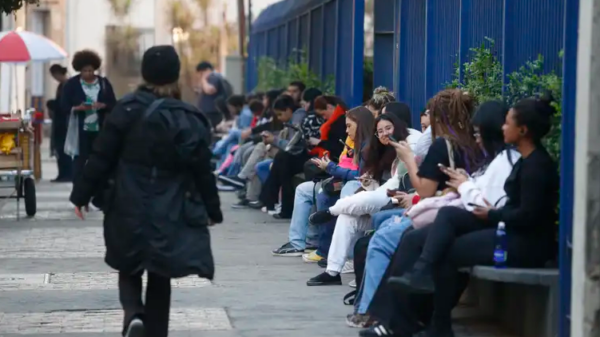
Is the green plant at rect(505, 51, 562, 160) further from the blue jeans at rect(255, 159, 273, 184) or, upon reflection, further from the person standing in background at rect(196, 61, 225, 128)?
the person standing in background at rect(196, 61, 225, 128)

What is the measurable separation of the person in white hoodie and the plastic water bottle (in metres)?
0.24

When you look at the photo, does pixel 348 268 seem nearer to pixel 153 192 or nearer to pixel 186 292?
pixel 186 292

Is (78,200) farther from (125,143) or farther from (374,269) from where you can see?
(374,269)

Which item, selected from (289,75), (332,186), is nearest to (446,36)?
(332,186)

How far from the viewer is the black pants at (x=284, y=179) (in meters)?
15.8

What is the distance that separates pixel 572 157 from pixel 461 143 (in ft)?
4.50

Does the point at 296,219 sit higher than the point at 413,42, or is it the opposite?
the point at 413,42

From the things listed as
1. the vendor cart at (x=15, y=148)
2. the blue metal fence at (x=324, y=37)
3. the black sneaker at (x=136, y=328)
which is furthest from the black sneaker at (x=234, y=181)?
the black sneaker at (x=136, y=328)

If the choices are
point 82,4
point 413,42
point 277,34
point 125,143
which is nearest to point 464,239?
→ point 125,143

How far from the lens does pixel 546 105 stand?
7.93 metres

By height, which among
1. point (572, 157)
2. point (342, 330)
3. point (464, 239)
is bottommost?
point (342, 330)

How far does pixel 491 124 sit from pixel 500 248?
0.83 metres

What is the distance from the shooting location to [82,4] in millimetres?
47500

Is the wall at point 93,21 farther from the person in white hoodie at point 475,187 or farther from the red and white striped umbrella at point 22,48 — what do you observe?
the person in white hoodie at point 475,187
